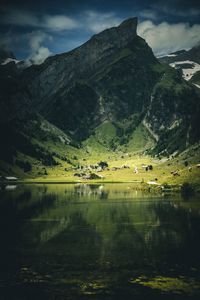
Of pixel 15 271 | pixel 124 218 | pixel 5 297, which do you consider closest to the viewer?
pixel 5 297

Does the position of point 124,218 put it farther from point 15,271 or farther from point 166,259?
point 15,271

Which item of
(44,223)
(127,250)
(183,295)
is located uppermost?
(44,223)


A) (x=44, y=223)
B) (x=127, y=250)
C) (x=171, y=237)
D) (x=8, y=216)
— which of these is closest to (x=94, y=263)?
(x=127, y=250)

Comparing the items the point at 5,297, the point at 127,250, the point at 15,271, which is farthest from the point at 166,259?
the point at 5,297

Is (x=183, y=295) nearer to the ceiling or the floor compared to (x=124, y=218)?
nearer to the floor

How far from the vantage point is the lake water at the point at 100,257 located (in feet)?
270

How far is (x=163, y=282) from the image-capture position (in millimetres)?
87188

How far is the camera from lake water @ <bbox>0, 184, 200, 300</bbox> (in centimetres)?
8231

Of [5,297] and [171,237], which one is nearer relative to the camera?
[5,297]

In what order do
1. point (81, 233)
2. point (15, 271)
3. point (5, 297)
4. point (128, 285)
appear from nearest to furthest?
point (5, 297)
point (128, 285)
point (15, 271)
point (81, 233)

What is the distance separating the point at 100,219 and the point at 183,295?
329 ft

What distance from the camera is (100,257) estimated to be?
109 m

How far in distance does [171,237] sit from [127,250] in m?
23.7

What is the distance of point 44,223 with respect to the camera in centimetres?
16775
